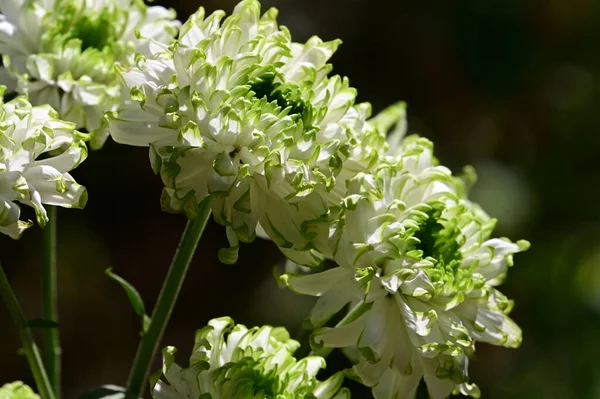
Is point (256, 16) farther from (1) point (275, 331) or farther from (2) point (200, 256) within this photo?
(2) point (200, 256)

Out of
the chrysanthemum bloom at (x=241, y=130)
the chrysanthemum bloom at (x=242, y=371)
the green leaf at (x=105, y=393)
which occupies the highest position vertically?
the chrysanthemum bloom at (x=241, y=130)

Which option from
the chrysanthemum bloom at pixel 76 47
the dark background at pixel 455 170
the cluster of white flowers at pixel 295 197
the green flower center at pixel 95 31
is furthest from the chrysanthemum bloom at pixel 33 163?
the dark background at pixel 455 170

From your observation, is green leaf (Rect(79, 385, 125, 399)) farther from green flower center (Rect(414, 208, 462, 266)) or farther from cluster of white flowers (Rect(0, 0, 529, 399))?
green flower center (Rect(414, 208, 462, 266))

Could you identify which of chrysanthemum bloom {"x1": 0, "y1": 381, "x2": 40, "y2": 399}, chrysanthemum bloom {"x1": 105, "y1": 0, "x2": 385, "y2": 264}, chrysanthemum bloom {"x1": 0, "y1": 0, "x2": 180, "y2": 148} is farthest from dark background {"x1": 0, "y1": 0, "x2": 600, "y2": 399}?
chrysanthemum bloom {"x1": 105, "y1": 0, "x2": 385, "y2": 264}

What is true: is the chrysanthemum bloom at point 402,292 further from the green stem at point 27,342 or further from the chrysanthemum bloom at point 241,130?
the green stem at point 27,342

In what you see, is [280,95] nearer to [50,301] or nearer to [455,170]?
[50,301]

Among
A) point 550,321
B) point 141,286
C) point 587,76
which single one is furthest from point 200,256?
point 587,76
